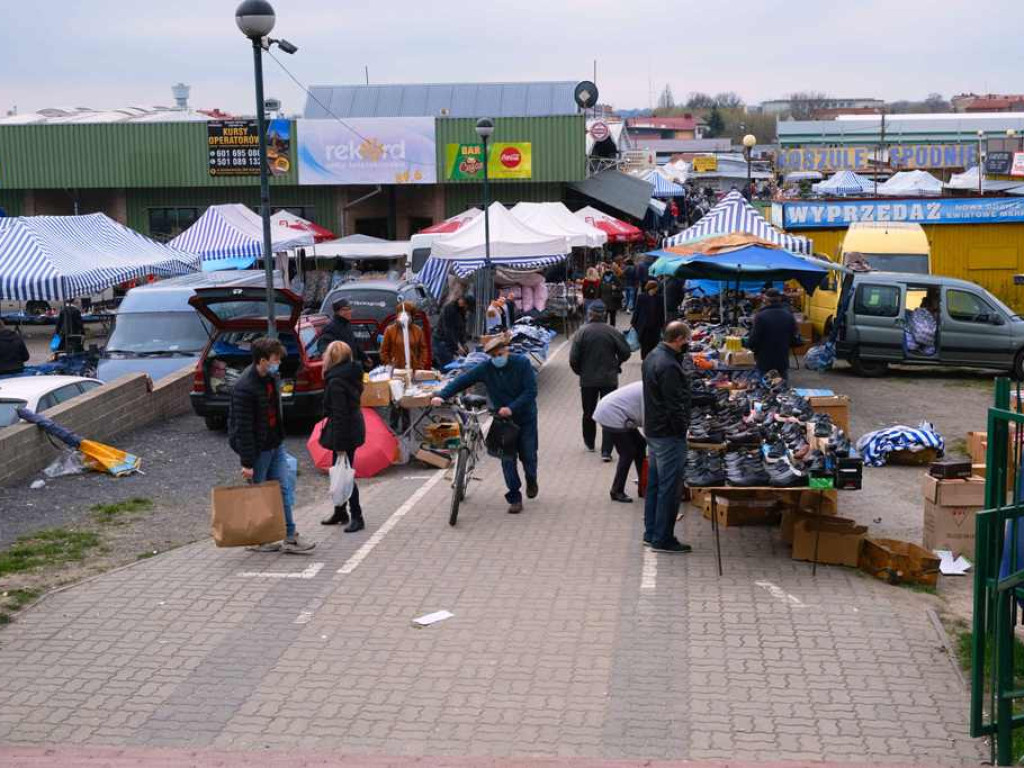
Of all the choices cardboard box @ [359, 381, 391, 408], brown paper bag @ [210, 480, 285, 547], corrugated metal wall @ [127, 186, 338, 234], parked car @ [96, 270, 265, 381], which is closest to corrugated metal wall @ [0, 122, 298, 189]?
corrugated metal wall @ [127, 186, 338, 234]

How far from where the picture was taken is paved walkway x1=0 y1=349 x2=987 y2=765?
254 inches

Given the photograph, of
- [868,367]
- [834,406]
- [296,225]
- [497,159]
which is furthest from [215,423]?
[497,159]

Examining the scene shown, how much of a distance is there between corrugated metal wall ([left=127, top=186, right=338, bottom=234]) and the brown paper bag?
100 feet

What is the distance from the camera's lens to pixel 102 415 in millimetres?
14617

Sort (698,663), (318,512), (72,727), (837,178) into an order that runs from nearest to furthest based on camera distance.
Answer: (72,727), (698,663), (318,512), (837,178)

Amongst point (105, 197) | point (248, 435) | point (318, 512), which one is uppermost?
point (105, 197)

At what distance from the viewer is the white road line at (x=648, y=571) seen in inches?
356

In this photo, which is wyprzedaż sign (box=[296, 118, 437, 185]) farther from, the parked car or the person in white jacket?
the person in white jacket

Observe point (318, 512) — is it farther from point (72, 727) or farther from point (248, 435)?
point (72, 727)

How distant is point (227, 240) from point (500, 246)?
9.88 meters

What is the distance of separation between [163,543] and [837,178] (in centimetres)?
4949

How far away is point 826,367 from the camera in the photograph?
70.4 ft

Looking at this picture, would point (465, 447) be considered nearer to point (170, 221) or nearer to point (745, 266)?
point (745, 266)

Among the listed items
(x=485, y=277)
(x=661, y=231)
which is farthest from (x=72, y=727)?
(x=661, y=231)
